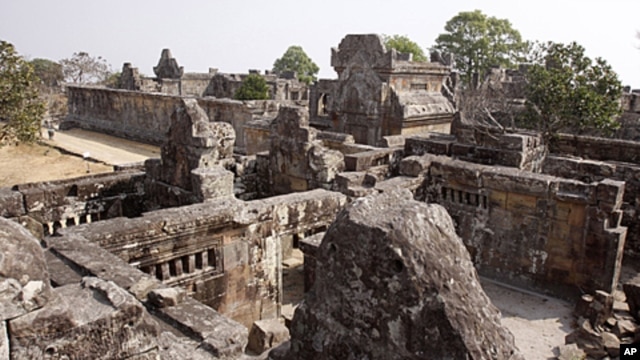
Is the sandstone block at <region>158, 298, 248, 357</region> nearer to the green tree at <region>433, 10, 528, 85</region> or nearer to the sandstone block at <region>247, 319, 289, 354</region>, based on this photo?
the sandstone block at <region>247, 319, 289, 354</region>

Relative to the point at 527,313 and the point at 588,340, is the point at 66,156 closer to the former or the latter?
the point at 527,313

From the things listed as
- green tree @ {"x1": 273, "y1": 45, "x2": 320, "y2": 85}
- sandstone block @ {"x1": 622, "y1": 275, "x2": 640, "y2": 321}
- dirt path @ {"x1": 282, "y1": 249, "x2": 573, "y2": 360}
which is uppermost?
green tree @ {"x1": 273, "y1": 45, "x2": 320, "y2": 85}

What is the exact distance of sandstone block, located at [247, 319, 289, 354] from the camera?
19.6 ft

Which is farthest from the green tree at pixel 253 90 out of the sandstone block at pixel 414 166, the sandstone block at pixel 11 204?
the sandstone block at pixel 11 204

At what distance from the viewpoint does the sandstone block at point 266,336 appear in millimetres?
5980

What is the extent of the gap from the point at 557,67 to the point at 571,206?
897 cm

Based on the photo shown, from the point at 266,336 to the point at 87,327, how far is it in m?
3.16

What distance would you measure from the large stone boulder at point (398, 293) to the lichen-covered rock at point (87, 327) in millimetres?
1205

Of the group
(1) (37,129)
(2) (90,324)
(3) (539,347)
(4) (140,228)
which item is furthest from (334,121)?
(2) (90,324)

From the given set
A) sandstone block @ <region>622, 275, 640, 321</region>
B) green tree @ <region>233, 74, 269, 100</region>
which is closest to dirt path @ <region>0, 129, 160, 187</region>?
green tree @ <region>233, 74, 269, 100</region>

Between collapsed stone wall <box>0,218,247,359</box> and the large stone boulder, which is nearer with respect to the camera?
the large stone boulder

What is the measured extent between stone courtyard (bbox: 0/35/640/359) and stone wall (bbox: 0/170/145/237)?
0.08 feet

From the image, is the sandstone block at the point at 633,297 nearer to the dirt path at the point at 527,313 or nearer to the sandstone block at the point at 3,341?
the dirt path at the point at 527,313

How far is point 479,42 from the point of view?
A: 194ft
